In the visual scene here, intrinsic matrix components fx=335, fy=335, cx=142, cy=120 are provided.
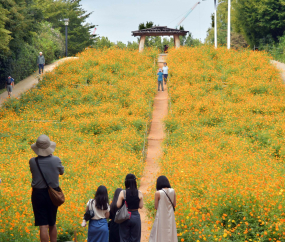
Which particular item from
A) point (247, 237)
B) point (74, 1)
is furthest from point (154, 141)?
point (74, 1)

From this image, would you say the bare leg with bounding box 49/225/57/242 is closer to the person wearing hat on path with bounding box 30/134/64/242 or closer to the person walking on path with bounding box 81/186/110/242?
the person wearing hat on path with bounding box 30/134/64/242

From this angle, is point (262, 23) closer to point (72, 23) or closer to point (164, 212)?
point (72, 23)

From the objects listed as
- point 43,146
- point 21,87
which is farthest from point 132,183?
point 21,87

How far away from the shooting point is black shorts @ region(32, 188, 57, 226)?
5469 mm

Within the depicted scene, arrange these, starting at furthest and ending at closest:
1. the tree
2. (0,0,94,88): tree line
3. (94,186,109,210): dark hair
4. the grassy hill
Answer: the tree < (0,0,94,88): tree line < the grassy hill < (94,186,109,210): dark hair

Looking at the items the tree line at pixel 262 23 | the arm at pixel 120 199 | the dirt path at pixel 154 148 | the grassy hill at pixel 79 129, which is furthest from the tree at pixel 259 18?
the arm at pixel 120 199

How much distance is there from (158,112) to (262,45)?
927 inches

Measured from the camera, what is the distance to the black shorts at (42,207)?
5.47 m

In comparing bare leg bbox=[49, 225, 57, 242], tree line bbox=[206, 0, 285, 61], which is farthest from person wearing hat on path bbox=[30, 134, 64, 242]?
tree line bbox=[206, 0, 285, 61]

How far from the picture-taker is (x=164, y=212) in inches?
230

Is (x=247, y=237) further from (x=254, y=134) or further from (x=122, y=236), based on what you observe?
(x=254, y=134)

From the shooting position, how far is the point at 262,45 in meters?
37.2

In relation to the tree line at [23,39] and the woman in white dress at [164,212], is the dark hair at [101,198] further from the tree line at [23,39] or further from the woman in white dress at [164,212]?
the tree line at [23,39]

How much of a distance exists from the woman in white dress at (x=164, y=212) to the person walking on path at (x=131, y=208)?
A: 12.8 inches
